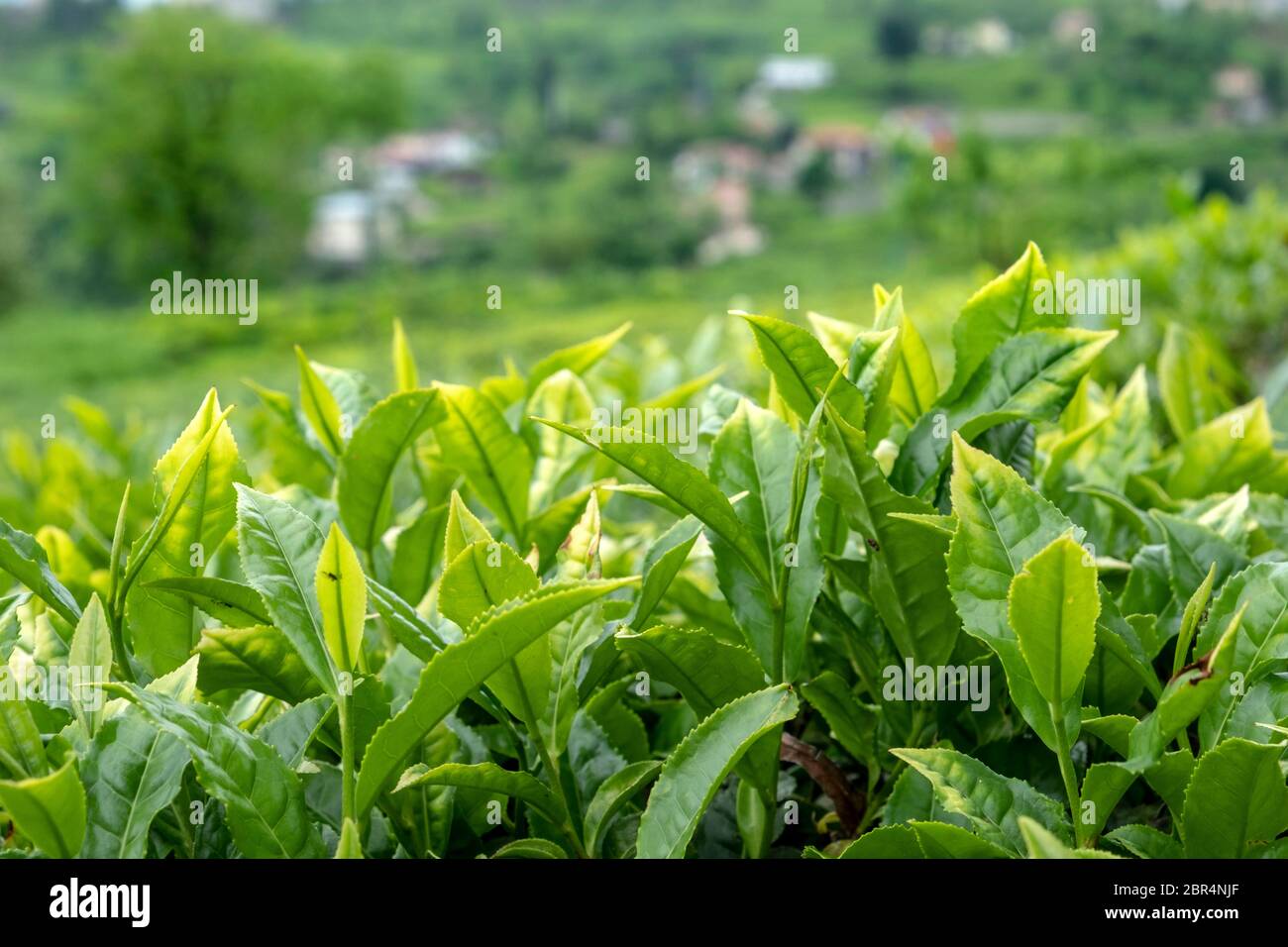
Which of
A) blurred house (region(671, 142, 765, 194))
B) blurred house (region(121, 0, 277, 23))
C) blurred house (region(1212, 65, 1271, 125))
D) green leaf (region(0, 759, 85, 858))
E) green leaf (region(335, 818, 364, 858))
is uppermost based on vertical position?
blurred house (region(121, 0, 277, 23))

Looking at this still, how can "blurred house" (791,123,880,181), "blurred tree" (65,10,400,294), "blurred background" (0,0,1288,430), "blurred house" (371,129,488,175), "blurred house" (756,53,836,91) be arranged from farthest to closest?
Answer: "blurred house" (756,53,836,91)
"blurred house" (371,129,488,175)
"blurred house" (791,123,880,181)
"blurred tree" (65,10,400,294)
"blurred background" (0,0,1288,430)

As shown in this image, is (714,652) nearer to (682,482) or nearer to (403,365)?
(682,482)

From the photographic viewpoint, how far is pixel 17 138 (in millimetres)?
41125

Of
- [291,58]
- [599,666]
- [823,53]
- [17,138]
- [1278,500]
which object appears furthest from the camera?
[823,53]

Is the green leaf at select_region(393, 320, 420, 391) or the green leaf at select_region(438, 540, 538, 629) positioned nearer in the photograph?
the green leaf at select_region(438, 540, 538, 629)

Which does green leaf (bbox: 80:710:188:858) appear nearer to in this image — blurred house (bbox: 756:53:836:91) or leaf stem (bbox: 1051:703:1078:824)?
leaf stem (bbox: 1051:703:1078:824)

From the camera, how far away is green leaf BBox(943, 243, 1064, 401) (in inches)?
43.6

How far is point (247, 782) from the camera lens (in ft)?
2.81

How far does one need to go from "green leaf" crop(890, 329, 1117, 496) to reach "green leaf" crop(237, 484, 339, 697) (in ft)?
1.57

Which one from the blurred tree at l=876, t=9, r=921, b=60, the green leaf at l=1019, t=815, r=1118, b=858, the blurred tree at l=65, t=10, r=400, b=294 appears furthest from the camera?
the blurred tree at l=876, t=9, r=921, b=60

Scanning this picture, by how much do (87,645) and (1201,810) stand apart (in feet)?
2.60

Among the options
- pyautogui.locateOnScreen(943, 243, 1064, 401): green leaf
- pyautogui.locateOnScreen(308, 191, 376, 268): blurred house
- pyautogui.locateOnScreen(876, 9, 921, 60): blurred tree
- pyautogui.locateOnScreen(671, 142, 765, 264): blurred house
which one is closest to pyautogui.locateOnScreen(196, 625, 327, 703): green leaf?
pyautogui.locateOnScreen(943, 243, 1064, 401): green leaf

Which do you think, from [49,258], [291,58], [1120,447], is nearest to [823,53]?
[291,58]

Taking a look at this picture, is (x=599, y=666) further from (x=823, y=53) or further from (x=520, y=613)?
(x=823, y=53)
